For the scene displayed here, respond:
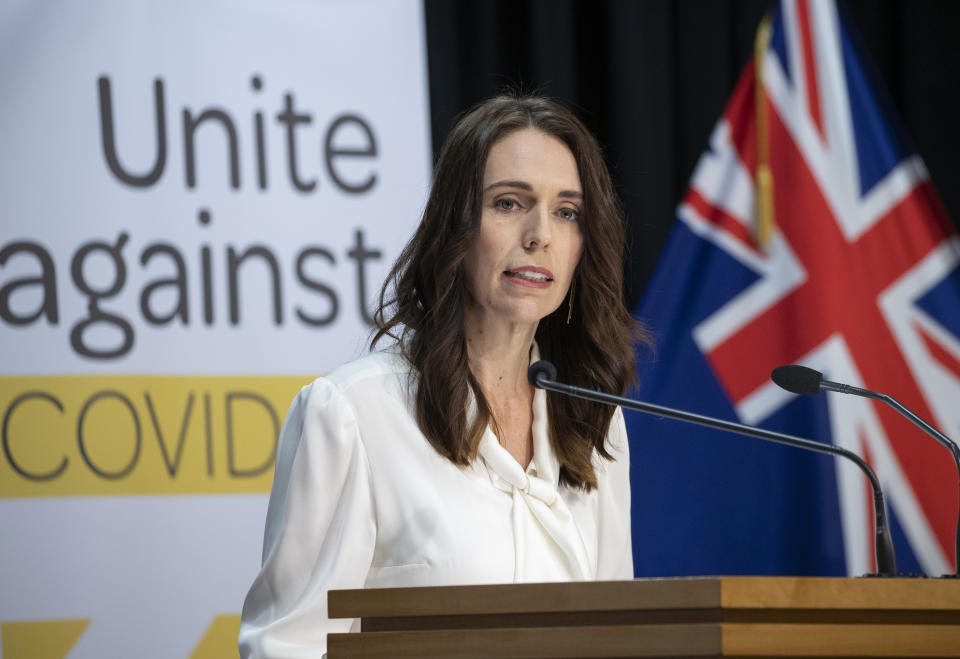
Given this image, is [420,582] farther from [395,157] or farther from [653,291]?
[653,291]

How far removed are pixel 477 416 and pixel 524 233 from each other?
12.1 inches

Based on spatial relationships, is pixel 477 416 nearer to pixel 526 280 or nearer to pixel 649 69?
pixel 526 280

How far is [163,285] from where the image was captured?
2.89 metres

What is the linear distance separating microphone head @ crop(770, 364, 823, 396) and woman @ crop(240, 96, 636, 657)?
0.44m

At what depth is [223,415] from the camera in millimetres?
2885

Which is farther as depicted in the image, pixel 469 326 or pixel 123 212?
pixel 123 212

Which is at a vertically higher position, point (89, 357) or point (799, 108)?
point (799, 108)

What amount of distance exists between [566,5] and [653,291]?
2.68 feet

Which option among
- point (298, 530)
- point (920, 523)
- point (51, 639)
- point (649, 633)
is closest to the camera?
point (649, 633)

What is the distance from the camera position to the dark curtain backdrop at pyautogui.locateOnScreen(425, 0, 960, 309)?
344 cm

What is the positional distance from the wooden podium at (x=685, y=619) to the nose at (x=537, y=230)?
2.67ft

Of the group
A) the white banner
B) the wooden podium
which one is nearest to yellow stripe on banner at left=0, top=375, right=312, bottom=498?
the white banner

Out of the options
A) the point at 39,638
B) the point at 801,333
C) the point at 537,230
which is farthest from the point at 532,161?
the point at 801,333

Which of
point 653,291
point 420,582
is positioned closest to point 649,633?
point 420,582
